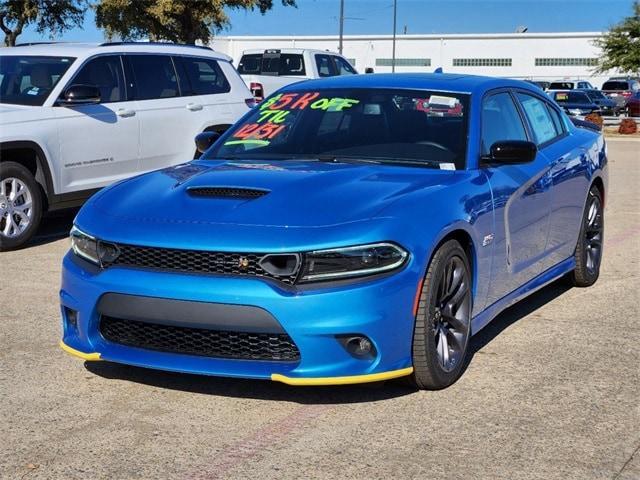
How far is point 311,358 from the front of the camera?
164 inches

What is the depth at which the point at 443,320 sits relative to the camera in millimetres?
4746

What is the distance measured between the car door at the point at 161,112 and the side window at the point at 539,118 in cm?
446

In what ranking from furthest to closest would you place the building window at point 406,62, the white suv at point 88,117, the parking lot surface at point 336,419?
the building window at point 406,62 → the white suv at point 88,117 → the parking lot surface at point 336,419

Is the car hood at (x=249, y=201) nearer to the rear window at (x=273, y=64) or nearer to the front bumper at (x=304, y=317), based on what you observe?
the front bumper at (x=304, y=317)

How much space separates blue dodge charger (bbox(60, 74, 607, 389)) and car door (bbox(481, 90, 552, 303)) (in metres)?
0.02

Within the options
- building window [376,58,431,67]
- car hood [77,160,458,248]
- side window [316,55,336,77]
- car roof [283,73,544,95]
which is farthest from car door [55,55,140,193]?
building window [376,58,431,67]

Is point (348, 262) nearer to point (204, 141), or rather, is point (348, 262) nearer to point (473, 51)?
point (204, 141)

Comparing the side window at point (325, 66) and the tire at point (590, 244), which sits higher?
the side window at point (325, 66)

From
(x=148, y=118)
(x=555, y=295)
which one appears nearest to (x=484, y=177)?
(x=555, y=295)

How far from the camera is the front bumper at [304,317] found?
4078 millimetres

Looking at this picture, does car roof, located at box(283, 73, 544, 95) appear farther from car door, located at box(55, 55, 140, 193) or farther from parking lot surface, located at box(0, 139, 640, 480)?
car door, located at box(55, 55, 140, 193)

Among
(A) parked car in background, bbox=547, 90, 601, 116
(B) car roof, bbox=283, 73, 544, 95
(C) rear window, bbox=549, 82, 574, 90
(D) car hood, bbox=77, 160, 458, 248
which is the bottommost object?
(C) rear window, bbox=549, 82, 574, 90

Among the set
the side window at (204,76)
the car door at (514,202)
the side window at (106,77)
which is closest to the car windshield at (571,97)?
the side window at (204,76)

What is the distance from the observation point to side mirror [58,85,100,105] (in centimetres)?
887
